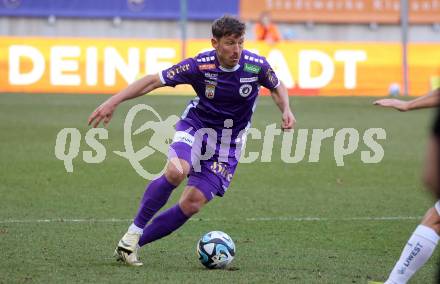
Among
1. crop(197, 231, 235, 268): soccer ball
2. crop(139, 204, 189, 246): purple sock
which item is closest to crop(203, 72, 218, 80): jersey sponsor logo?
crop(139, 204, 189, 246): purple sock

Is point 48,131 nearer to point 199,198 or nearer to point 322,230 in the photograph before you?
point 322,230

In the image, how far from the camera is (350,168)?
13836 millimetres

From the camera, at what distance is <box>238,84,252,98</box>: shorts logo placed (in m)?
7.46

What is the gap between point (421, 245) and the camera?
19.7ft

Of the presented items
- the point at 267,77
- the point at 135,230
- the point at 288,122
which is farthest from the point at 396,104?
the point at 135,230

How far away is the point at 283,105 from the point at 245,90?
30 cm

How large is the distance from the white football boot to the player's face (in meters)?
1.45

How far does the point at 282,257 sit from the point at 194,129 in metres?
1.21

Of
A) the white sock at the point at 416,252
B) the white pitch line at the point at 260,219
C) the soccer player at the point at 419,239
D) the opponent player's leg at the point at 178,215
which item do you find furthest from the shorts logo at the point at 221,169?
the white pitch line at the point at 260,219

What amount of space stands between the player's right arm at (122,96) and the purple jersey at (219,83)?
0.32ft

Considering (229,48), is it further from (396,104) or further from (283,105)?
(396,104)

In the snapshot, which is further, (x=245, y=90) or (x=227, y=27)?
(x=245, y=90)

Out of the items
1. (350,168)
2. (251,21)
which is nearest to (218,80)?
(350,168)

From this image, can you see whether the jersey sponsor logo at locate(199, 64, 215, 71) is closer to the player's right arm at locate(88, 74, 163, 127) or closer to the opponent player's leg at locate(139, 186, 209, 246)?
the player's right arm at locate(88, 74, 163, 127)
